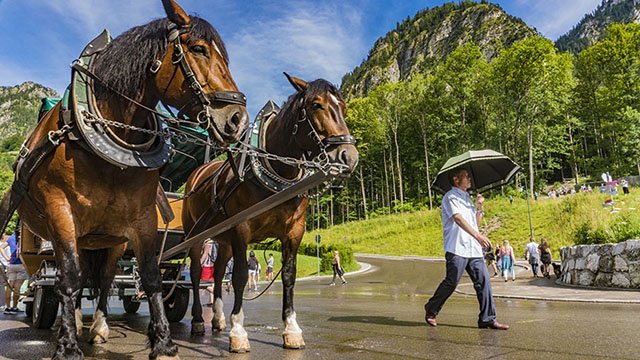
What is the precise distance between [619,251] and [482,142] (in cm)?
4125

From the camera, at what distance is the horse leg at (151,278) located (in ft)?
11.8

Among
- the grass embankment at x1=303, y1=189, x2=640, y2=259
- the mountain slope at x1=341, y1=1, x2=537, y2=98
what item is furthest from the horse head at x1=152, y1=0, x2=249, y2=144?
the mountain slope at x1=341, y1=1, x2=537, y2=98

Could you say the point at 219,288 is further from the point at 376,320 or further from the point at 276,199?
the point at 276,199

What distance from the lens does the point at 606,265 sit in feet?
44.0

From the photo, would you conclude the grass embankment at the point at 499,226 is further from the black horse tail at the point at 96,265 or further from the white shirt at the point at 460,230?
the black horse tail at the point at 96,265

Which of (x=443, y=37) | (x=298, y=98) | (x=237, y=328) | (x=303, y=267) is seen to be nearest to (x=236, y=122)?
(x=298, y=98)

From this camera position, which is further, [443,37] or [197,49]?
[443,37]

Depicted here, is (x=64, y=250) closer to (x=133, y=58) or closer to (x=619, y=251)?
(x=133, y=58)

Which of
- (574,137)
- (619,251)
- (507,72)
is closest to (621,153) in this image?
(574,137)

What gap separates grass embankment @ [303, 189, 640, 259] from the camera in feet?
104

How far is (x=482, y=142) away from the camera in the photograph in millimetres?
52562

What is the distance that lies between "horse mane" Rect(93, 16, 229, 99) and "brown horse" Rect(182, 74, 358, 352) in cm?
146

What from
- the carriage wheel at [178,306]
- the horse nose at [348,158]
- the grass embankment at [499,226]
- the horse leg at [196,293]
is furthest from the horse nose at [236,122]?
the grass embankment at [499,226]

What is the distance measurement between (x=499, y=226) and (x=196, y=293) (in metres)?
35.5
